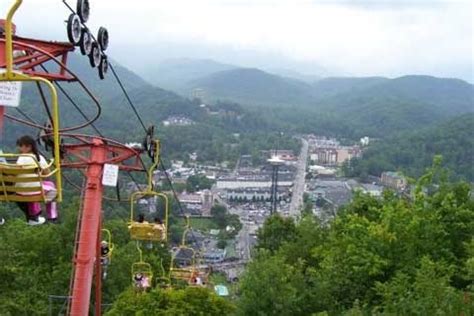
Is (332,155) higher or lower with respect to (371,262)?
lower

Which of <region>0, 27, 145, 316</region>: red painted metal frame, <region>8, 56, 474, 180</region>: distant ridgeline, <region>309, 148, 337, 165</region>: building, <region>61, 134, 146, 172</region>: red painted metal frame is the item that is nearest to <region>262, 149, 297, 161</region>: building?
<region>8, 56, 474, 180</region>: distant ridgeline

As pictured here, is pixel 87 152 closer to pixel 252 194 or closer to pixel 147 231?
pixel 147 231

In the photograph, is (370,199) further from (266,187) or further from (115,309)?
(266,187)

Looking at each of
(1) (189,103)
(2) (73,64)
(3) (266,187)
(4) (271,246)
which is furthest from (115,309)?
(2) (73,64)

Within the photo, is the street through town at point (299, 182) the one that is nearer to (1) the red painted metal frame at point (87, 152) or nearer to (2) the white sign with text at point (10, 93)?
(1) the red painted metal frame at point (87, 152)

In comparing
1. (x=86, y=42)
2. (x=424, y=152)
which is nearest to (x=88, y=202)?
(x=86, y=42)

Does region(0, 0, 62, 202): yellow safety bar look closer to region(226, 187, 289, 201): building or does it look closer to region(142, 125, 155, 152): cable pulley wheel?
region(142, 125, 155, 152): cable pulley wheel
